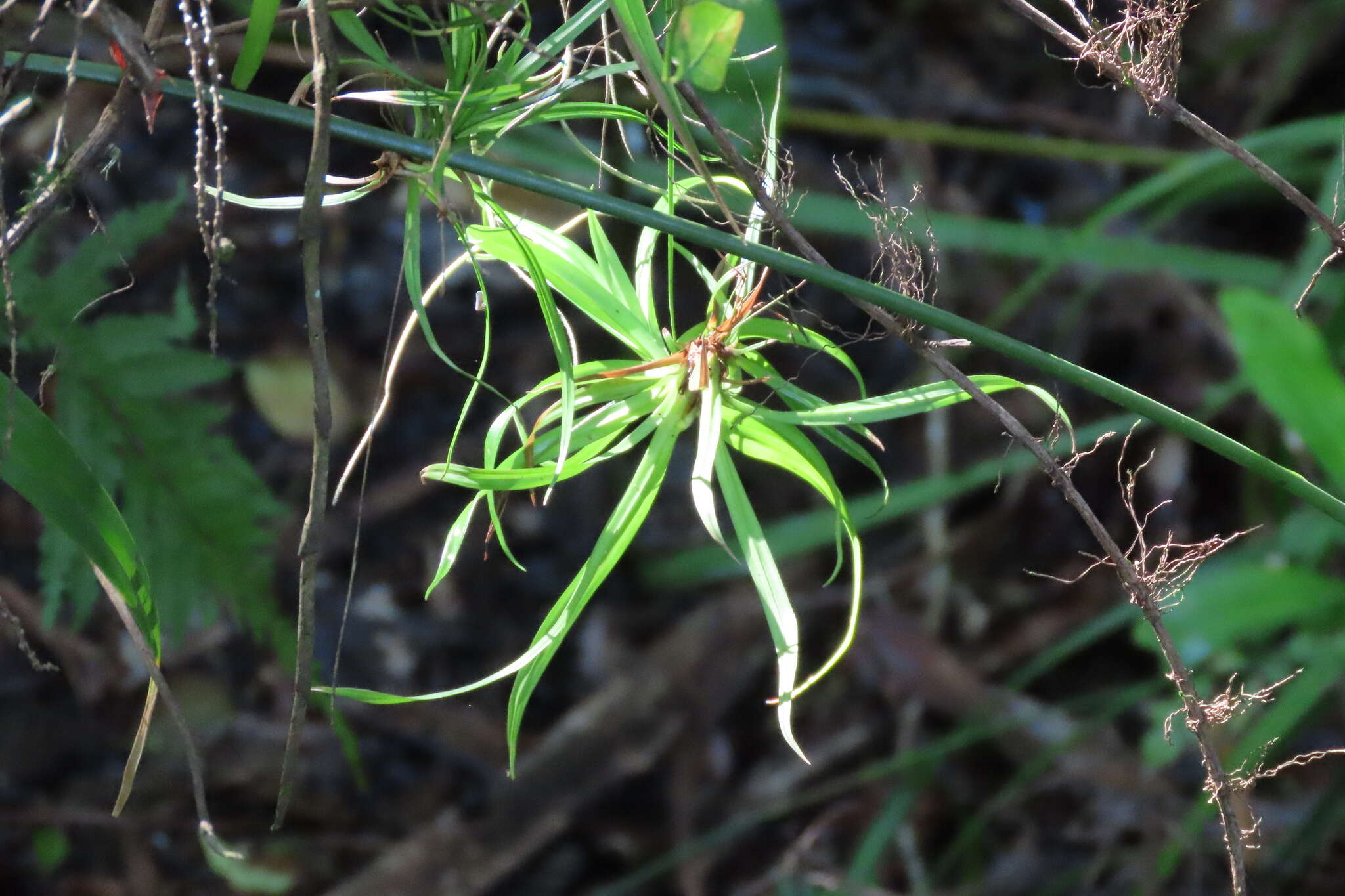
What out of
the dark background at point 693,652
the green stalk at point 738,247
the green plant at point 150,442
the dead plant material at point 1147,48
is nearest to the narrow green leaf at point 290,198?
Answer: the green stalk at point 738,247

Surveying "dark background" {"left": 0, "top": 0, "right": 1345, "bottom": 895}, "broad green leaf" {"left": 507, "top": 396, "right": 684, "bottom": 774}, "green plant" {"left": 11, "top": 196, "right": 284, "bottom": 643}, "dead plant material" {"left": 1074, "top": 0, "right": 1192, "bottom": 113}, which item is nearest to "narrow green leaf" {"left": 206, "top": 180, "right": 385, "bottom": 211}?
"broad green leaf" {"left": 507, "top": 396, "right": 684, "bottom": 774}

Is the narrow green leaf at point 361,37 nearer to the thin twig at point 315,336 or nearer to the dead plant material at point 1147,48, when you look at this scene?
the thin twig at point 315,336

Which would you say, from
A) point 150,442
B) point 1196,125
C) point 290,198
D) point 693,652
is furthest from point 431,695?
point 693,652

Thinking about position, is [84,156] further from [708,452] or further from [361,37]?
[708,452]

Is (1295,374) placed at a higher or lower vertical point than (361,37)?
lower

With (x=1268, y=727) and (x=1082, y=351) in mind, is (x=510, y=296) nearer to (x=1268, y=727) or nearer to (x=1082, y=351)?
(x=1082, y=351)

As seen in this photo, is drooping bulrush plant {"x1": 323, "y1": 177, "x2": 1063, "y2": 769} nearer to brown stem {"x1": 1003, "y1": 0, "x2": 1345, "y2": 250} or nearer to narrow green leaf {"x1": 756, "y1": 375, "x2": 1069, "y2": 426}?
narrow green leaf {"x1": 756, "y1": 375, "x2": 1069, "y2": 426}

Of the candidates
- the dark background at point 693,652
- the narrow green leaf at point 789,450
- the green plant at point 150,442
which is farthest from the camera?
the dark background at point 693,652
